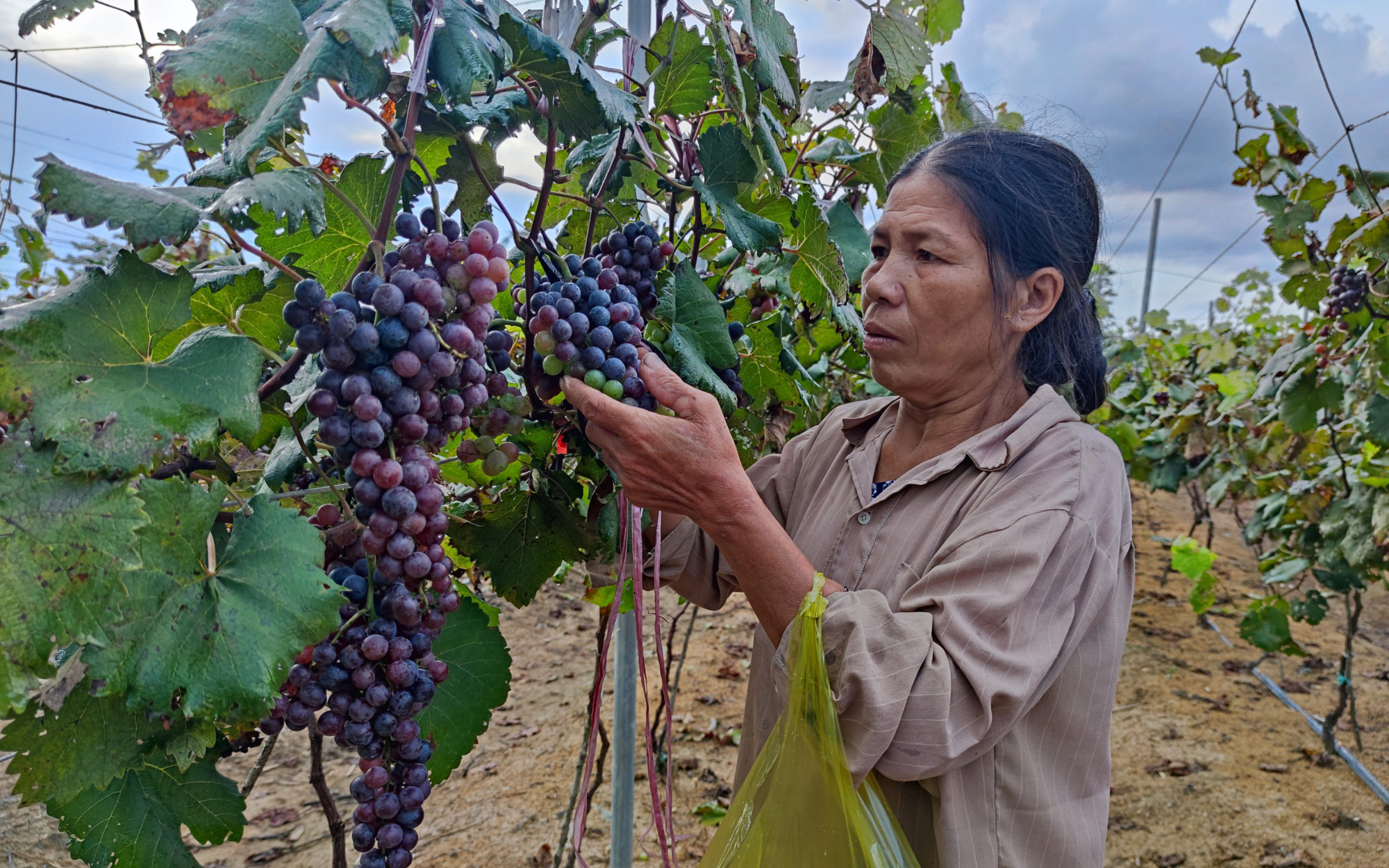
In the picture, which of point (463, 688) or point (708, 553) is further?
point (708, 553)

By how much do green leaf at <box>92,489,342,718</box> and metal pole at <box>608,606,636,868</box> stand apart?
127 centimetres

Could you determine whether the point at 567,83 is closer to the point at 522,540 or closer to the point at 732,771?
the point at 522,540

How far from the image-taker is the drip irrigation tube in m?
4.21

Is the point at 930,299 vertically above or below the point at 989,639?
above

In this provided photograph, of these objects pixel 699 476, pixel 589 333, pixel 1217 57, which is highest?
pixel 1217 57

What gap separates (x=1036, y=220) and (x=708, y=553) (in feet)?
3.00

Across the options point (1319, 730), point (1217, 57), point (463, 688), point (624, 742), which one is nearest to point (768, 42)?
point (463, 688)

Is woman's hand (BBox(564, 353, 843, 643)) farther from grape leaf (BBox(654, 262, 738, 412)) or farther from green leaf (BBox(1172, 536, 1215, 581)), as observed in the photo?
green leaf (BBox(1172, 536, 1215, 581))

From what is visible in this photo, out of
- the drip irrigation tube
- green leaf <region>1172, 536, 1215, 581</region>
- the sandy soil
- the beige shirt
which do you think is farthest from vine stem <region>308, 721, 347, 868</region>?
green leaf <region>1172, 536, 1215, 581</region>

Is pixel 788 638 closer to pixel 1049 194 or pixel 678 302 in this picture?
pixel 678 302

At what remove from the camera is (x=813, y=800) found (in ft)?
3.97

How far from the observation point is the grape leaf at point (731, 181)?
4.29 ft

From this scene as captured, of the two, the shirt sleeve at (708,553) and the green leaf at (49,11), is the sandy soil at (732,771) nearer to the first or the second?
the shirt sleeve at (708,553)

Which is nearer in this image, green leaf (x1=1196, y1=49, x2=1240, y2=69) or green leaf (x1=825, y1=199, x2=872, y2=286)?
green leaf (x1=825, y1=199, x2=872, y2=286)
